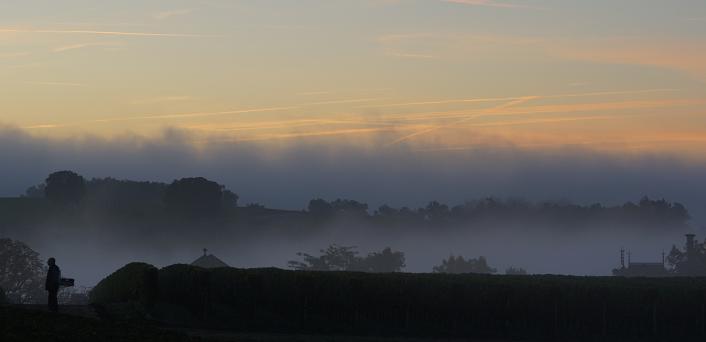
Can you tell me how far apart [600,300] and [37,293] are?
84.6 meters

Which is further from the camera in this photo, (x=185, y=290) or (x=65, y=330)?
(x=185, y=290)

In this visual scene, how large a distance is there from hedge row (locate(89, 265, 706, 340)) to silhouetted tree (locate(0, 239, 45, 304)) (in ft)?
224

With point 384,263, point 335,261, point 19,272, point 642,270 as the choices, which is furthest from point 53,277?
point 384,263

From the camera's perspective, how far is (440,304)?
65.2m

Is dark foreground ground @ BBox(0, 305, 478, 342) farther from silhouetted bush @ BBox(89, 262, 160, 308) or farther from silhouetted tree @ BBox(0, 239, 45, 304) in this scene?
silhouetted tree @ BBox(0, 239, 45, 304)

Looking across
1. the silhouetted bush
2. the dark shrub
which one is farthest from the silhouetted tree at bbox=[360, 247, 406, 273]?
the silhouetted bush

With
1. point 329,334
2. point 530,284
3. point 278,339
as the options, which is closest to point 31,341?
point 278,339

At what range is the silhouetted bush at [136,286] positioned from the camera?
61.7 meters

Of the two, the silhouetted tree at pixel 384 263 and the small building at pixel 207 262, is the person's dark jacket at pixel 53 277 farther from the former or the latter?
the silhouetted tree at pixel 384 263

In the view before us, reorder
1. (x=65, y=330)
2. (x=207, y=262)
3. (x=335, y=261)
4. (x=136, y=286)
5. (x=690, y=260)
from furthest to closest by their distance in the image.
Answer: (x=335, y=261), (x=690, y=260), (x=207, y=262), (x=136, y=286), (x=65, y=330)

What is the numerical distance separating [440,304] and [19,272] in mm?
79853

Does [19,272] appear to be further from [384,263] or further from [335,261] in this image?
[384,263]

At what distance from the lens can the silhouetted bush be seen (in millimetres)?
61656

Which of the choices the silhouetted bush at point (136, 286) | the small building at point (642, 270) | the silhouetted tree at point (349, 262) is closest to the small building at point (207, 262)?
the silhouetted tree at point (349, 262)
